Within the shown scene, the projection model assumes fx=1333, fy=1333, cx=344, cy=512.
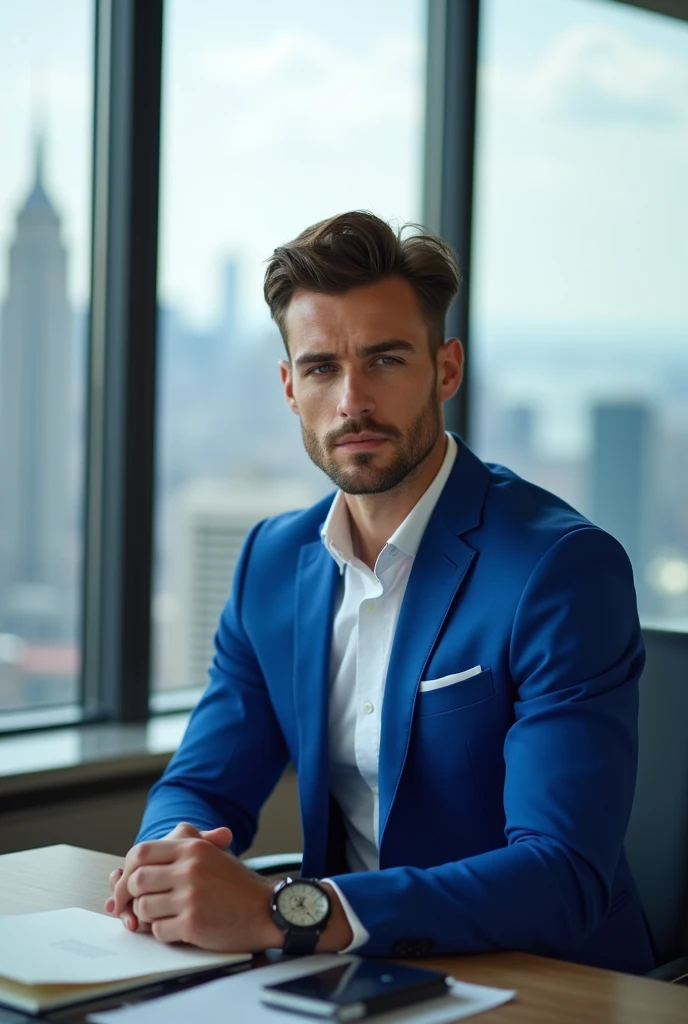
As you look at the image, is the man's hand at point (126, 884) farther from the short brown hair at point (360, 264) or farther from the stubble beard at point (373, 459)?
the short brown hair at point (360, 264)

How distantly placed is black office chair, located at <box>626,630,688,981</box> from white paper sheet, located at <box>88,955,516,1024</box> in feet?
2.11

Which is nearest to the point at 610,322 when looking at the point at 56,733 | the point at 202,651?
the point at 202,651

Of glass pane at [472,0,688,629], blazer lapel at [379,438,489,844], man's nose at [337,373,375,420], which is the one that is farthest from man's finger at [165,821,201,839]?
glass pane at [472,0,688,629]

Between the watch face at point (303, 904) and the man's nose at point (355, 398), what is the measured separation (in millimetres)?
772

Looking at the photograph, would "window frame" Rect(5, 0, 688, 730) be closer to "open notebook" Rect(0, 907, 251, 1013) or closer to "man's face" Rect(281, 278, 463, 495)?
"man's face" Rect(281, 278, 463, 495)

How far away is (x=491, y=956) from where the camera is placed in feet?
4.86

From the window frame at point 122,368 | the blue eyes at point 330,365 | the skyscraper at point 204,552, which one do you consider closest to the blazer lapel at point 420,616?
the blue eyes at point 330,365

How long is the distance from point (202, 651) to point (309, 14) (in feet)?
5.67

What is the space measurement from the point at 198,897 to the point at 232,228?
7.53 feet

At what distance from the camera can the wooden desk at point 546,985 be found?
4.21 feet

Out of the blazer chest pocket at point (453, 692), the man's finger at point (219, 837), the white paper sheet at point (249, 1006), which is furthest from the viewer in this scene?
the blazer chest pocket at point (453, 692)

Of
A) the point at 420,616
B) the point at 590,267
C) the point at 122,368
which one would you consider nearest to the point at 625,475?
Answer: the point at 590,267

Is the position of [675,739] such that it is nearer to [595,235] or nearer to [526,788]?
[526,788]

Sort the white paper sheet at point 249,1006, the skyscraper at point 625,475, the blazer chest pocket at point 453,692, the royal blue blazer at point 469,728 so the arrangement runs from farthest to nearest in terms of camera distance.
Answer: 1. the skyscraper at point 625,475
2. the blazer chest pocket at point 453,692
3. the royal blue blazer at point 469,728
4. the white paper sheet at point 249,1006
